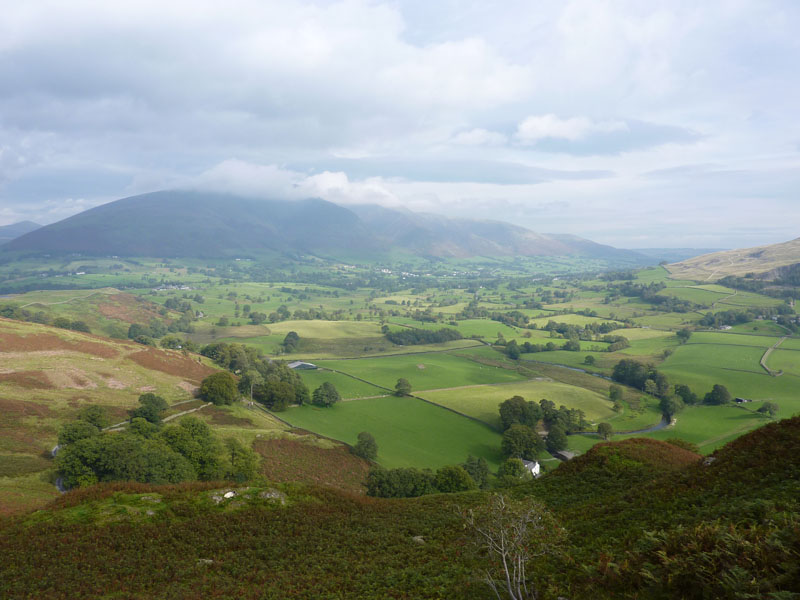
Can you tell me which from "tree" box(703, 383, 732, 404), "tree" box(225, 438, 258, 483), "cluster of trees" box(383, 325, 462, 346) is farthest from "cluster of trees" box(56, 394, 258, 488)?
"cluster of trees" box(383, 325, 462, 346)

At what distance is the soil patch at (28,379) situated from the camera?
63.3 m

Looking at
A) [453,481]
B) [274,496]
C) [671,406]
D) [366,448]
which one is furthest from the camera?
[671,406]

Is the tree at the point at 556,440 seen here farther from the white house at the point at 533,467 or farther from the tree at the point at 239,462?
the tree at the point at 239,462

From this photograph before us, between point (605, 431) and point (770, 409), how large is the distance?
37381 mm

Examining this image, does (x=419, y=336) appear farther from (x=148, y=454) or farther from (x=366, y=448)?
(x=148, y=454)

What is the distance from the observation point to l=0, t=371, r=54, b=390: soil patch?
2494 inches

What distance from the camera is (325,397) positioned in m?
86.1

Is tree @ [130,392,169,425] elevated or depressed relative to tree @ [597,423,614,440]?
elevated

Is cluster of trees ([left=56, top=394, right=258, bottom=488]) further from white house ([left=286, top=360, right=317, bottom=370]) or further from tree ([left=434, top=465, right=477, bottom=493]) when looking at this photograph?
white house ([left=286, top=360, right=317, bottom=370])

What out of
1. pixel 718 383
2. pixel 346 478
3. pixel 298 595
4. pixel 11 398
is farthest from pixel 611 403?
pixel 11 398

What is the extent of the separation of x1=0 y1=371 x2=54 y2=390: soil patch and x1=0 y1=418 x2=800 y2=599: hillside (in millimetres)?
48799

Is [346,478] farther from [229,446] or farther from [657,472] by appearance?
[657,472]

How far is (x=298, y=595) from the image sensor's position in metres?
19.1

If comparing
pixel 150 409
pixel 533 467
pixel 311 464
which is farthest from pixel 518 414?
pixel 150 409
